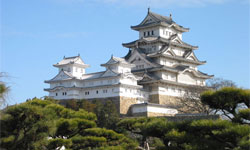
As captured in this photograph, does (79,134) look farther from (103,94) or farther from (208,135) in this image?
→ (103,94)

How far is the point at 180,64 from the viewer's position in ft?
168

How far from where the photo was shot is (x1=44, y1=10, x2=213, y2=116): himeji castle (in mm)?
42562

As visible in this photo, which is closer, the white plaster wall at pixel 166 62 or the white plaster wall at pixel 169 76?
the white plaster wall at pixel 169 76

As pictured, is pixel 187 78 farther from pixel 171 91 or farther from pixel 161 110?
pixel 161 110

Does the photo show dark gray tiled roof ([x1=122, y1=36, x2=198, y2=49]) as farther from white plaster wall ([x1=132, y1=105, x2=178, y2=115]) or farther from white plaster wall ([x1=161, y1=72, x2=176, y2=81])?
white plaster wall ([x1=132, y1=105, x2=178, y2=115])

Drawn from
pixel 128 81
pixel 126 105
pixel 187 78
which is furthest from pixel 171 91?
pixel 126 105

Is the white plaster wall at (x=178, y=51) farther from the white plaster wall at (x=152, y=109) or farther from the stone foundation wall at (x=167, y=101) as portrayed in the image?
the white plaster wall at (x=152, y=109)

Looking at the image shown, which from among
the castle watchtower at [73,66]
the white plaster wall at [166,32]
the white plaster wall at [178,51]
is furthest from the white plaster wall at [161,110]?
the white plaster wall at [166,32]

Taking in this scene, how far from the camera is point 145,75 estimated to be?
46125 millimetres

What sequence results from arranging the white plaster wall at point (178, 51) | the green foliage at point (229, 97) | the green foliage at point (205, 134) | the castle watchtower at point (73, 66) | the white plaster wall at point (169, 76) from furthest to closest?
1. the white plaster wall at point (178, 51)
2. the white plaster wall at point (169, 76)
3. the castle watchtower at point (73, 66)
4. the green foliage at point (229, 97)
5. the green foliage at point (205, 134)

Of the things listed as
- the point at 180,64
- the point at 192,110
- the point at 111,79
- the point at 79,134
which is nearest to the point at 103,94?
the point at 111,79

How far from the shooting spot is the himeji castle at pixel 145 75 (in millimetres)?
42562

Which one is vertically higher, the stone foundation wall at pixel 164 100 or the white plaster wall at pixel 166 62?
the white plaster wall at pixel 166 62

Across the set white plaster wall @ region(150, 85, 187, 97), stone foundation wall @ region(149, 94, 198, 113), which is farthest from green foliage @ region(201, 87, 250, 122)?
white plaster wall @ region(150, 85, 187, 97)
